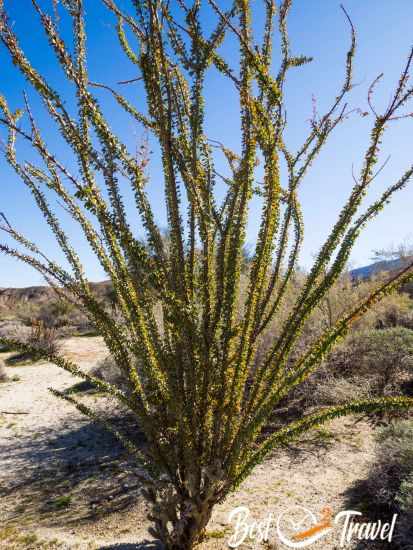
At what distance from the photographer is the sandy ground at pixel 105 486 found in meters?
3.09

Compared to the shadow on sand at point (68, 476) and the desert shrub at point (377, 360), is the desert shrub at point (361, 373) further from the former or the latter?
the shadow on sand at point (68, 476)

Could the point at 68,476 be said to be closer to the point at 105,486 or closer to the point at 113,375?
the point at 105,486

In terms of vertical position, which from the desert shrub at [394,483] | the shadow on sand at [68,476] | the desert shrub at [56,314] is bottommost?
the shadow on sand at [68,476]

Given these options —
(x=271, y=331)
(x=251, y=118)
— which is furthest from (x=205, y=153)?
(x=271, y=331)

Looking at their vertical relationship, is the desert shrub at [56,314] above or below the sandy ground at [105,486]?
above

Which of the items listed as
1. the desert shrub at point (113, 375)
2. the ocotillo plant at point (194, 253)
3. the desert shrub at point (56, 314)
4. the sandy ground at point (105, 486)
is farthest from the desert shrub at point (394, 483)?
the desert shrub at point (56, 314)

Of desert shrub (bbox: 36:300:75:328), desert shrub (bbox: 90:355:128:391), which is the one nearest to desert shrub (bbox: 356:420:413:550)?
Result: desert shrub (bbox: 90:355:128:391)

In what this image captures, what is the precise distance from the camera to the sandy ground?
309cm

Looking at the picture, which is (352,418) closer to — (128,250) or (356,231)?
(356,231)

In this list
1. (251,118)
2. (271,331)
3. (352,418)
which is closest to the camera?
(251,118)

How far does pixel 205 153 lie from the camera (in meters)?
2.12

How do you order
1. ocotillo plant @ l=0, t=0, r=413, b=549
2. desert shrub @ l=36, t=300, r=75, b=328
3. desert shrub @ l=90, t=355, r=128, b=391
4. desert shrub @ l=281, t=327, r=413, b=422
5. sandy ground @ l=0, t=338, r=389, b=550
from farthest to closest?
desert shrub @ l=36, t=300, r=75, b=328 → desert shrub @ l=90, t=355, r=128, b=391 → desert shrub @ l=281, t=327, r=413, b=422 → sandy ground @ l=0, t=338, r=389, b=550 → ocotillo plant @ l=0, t=0, r=413, b=549

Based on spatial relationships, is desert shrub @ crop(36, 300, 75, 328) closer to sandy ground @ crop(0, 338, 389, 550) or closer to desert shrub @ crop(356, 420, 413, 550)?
sandy ground @ crop(0, 338, 389, 550)

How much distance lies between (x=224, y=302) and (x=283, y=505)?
239cm
